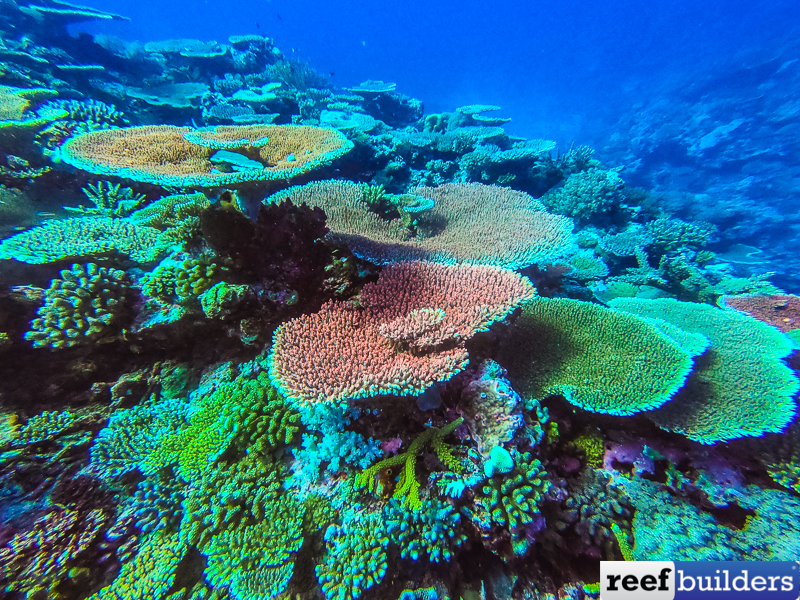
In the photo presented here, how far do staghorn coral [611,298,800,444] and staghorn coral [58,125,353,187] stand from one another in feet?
15.1

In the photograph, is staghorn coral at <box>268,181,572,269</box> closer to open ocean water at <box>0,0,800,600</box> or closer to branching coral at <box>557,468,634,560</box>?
open ocean water at <box>0,0,800,600</box>

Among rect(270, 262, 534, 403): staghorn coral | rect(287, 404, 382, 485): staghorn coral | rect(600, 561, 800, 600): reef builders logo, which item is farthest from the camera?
rect(287, 404, 382, 485): staghorn coral

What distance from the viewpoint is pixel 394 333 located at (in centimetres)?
240

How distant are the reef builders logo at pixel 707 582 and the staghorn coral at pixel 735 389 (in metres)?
0.85

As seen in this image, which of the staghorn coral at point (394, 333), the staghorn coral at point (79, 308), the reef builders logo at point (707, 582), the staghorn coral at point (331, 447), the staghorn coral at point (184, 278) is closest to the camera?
the reef builders logo at point (707, 582)

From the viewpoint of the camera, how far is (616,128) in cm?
3438

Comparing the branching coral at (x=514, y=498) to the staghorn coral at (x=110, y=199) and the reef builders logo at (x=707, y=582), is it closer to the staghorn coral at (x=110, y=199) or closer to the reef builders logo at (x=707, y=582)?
the reef builders logo at (x=707, y=582)

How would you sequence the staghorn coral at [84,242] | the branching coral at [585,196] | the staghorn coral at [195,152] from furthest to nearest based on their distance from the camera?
1. the branching coral at [585,196]
2. the staghorn coral at [195,152]
3. the staghorn coral at [84,242]

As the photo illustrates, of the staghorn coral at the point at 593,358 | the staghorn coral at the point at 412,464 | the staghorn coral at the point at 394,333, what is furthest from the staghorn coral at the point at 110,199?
the staghorn coral at the point at 593,358

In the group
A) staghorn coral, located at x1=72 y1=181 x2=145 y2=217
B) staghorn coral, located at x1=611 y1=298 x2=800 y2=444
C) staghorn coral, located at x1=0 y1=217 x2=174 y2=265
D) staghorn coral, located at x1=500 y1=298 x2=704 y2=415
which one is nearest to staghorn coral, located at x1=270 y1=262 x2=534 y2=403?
staghorn coral, located at x1=500 y1=298 x2=704 y2=415

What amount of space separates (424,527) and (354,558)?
0.56m

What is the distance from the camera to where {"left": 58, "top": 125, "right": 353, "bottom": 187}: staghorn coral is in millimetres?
3123

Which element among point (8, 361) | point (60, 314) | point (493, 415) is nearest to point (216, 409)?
point (60, 314)

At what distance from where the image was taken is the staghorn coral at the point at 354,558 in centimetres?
218
